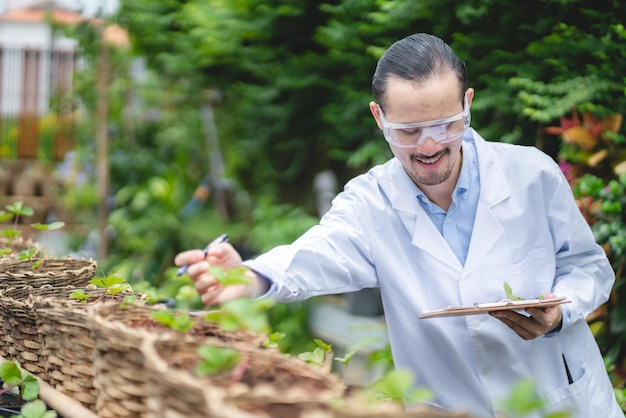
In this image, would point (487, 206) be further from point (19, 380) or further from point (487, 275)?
point (19, 380)

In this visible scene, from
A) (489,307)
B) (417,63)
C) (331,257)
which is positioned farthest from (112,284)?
(417,63)

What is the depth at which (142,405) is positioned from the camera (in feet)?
5.06

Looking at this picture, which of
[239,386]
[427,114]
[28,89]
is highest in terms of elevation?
[427,114]

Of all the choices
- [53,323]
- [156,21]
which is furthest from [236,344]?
[156,21]

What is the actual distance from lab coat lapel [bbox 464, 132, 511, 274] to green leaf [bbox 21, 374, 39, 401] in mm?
1346

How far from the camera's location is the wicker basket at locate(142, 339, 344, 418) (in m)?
1.24

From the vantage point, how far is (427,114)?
2.43 meters

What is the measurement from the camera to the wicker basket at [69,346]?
1847mm

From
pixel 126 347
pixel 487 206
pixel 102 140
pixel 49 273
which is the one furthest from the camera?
pixel 102 140

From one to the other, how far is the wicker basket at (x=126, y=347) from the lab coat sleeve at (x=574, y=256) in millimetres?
1443

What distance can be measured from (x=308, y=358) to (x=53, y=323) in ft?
2.07

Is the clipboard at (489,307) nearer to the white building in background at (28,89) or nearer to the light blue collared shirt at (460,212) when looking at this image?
the light blue collared shirt at (460,212)

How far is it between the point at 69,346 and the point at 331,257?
0.92m

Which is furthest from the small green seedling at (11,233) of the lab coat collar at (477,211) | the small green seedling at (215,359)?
the small green seedling at (215,359)
